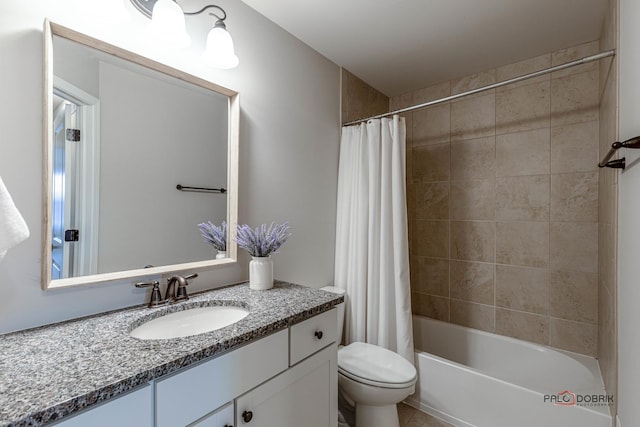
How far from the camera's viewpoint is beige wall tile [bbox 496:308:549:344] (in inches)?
82.5

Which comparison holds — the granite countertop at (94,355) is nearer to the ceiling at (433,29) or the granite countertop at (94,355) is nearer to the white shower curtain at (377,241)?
the white shower curtain at (377,241)

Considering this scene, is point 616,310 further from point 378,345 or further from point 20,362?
point 20,362

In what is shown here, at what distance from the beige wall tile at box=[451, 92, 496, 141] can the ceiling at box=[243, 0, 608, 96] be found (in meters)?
0.24

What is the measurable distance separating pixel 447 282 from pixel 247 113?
2.04 m

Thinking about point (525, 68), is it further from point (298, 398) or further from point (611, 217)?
point (298, 398)

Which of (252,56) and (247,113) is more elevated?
(252,56)

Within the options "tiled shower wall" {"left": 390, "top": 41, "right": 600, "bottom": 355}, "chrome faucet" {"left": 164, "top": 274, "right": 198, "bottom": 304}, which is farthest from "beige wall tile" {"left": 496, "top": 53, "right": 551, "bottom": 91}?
"chrome faucet" {"left": 164, "top": 274, "right": 198, "bottom": 304}

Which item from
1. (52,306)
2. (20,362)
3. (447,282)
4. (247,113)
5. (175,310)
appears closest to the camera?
(20,362)

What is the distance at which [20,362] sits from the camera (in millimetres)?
735

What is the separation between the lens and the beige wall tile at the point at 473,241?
2.31m

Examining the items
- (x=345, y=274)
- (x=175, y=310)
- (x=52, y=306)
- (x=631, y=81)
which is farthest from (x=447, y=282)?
(x=52, y=306)

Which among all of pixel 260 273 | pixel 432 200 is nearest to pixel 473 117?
pixel 432 200

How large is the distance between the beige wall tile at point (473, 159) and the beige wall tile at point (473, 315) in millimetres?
1015

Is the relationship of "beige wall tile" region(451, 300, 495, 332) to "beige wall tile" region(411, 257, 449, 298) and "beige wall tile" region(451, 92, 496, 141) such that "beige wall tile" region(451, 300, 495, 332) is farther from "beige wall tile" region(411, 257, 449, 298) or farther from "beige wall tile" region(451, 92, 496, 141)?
"beige wall tile" region(451, 92, 496, 141)
